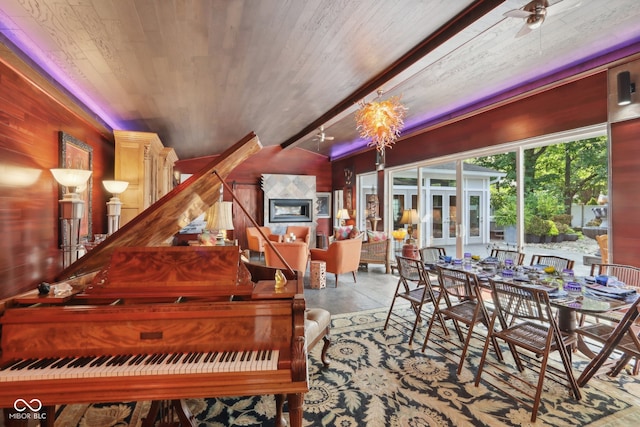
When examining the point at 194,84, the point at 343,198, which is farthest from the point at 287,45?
the point at 343,198

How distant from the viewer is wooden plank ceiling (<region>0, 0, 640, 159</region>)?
6.83 feet

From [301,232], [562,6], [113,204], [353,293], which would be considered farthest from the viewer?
[301,232]

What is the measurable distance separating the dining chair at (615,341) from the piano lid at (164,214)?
9.09ft

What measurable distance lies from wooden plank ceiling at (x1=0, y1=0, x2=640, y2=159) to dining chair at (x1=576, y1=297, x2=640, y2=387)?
85.7 inches

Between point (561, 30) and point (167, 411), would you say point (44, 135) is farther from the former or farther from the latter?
point (561, 30)

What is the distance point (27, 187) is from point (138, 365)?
77.2 inches

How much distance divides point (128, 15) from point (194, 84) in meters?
1.37

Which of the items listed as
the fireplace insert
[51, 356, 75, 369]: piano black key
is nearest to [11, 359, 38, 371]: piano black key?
[51, 356, 75, 369]: piano black key

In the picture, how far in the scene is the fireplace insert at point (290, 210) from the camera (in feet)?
30.8

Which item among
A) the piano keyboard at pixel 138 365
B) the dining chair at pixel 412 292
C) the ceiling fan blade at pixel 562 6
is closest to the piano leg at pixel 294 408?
the piano keyboard at pixel 138 365

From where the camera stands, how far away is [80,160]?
317 centimetres

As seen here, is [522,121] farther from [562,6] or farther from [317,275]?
[317,275]

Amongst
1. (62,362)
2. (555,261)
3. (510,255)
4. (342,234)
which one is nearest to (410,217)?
(342,234)

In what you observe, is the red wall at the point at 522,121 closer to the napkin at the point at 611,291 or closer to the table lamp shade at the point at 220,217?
the napkin at the point at 611,291
